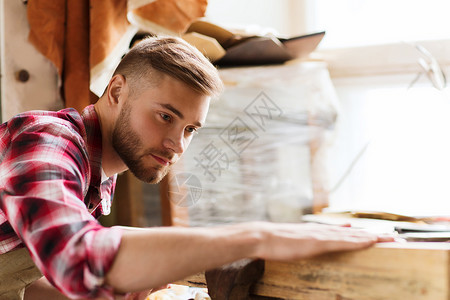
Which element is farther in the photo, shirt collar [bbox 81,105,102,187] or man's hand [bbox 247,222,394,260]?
shirt collar [bbox 81,105,102,187]

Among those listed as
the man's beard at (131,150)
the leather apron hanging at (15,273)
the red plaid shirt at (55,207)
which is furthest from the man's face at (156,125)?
the leather apron hanging at (15,273)

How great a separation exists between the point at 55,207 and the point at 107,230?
0.26 feet

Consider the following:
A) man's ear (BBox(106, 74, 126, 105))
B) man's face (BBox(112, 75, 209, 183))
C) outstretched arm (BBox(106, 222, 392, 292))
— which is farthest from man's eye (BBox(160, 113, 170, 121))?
outstretched arm (BBox(106, 222, 392, 292))

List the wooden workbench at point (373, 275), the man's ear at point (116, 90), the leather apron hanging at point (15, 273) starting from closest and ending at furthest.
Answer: the wooden workbench at point (373, 275) < the leather apron hanging at point (15, 273) < the man's ear at point (116, 90)

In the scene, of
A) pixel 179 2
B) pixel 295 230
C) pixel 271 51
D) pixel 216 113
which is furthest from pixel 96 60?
pixel 295 230

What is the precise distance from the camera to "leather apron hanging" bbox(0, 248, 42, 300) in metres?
1.01

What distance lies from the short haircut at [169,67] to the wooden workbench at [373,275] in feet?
1.39

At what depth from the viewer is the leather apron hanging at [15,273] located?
1.01 meters

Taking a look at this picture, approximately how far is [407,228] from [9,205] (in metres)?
0.73

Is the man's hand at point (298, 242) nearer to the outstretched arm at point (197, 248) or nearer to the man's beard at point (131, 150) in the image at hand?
the outstretched arm at point (197, 248)

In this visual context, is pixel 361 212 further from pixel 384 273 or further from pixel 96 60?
pixel 96 60

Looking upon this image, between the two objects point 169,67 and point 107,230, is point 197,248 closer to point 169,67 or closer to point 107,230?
point 107,230

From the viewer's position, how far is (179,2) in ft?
6.09

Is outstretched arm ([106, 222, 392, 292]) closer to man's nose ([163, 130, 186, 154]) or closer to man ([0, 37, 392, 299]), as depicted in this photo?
man ([0, 37, 392, 299])
